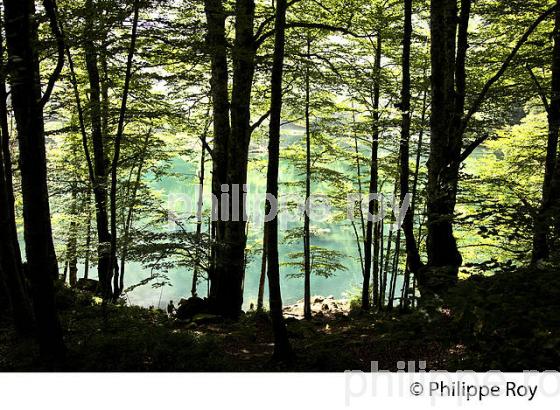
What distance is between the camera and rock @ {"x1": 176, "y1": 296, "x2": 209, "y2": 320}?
28.9ft

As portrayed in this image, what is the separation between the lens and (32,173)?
459 cm

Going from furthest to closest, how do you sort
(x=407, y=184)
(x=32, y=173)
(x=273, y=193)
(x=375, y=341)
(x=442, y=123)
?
(x=407, y=184), (x=442, y=123), (x=375, y=341), (x=273, y=193), (x=32, y=173)

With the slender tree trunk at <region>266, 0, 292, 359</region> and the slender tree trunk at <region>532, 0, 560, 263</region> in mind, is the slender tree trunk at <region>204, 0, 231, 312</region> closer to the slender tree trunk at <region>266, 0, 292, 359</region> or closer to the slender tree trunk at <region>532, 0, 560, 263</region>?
the slender tree trunk at <region>266, 0, 292, 359</region>

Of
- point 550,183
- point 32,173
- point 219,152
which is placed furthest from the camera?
A: point 219,152

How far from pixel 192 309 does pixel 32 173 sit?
16.7 ft

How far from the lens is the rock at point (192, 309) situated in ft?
28.9

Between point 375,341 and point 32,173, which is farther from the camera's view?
point 375,341

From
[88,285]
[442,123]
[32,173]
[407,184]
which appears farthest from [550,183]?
[88,285]

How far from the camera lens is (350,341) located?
6227 millimetres

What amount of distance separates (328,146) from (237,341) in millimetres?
6340

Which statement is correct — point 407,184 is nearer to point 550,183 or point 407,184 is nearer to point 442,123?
point 442,123

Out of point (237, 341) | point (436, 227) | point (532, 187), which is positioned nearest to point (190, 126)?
point (237, 341)

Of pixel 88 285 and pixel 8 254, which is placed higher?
pixel 8 254

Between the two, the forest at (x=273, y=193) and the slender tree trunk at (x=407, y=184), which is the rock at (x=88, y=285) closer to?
the forest at (x=273, y=193)
